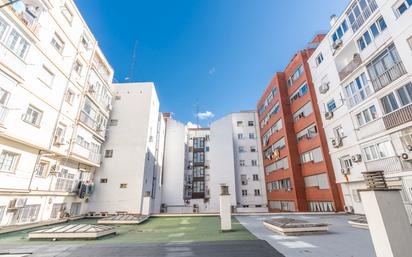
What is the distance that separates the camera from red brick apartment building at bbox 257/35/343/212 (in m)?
20.8

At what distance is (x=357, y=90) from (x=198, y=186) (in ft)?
101

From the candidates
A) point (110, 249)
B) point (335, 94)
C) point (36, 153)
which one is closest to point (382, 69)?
point (335, 94)

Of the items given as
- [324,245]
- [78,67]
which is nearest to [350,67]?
[324,245]

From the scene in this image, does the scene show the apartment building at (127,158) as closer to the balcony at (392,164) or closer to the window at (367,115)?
the balcony at (392,164)

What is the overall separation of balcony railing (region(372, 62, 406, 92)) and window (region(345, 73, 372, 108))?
78 cm

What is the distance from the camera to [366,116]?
15.6m

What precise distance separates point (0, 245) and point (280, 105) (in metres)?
30.5

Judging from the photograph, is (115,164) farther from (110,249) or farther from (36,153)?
(110,249)

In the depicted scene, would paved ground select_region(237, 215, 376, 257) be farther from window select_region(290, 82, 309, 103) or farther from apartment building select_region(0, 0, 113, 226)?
window select_region(290, 82, 309, 103)

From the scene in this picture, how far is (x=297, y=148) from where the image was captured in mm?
26016

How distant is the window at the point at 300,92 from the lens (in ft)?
79.0

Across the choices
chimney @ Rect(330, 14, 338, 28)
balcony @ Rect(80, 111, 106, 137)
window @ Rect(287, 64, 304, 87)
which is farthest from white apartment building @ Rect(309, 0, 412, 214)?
balcony @ Rect(80, 111, 106, 137)

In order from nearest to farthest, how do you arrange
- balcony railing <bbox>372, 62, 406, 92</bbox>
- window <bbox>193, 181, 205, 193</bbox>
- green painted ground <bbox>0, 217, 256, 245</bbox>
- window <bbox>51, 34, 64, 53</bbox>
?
green painted ground <bbox>0, 217, 256, 245</bbox> → balcony railing <bbox>372, 62, 406, 92</bbox> → window <bbox>51, 34, 64, 53</bbox> → window <bbox>193, 181, 205, 193</bbox>

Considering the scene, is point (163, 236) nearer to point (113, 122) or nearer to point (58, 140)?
point (58, 140)
